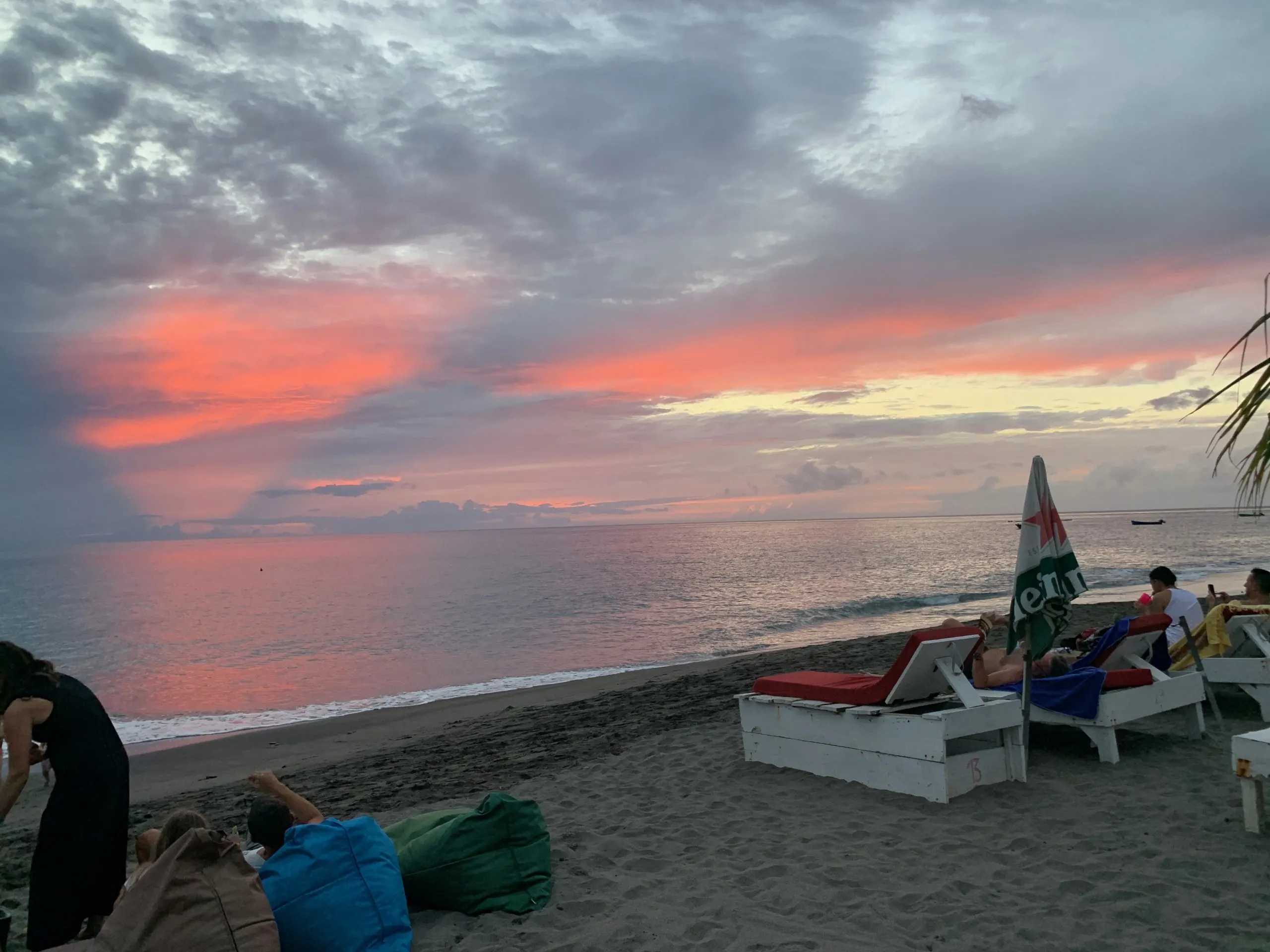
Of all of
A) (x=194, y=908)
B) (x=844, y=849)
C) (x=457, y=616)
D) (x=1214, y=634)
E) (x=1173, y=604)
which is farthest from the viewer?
(x=457, y=616)

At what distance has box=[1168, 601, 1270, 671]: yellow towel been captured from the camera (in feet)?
25.6

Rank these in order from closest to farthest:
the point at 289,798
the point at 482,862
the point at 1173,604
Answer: the point at 289,798
the point at 482,862
the point at 1173,604

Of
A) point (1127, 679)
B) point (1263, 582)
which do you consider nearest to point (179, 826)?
point (1127, 679)

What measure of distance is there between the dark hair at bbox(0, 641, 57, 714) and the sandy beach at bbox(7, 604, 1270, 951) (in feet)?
7.26

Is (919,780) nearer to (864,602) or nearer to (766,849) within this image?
(766,849)

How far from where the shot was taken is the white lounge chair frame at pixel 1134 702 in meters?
6.39

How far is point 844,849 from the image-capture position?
5.04 metres

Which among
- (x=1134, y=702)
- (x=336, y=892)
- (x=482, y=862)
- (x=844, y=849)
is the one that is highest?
(x=336, y=892)

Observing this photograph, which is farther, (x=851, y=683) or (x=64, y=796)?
(x=851, y=683)

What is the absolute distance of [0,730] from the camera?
3674mm

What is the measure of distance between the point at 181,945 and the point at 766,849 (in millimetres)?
3325

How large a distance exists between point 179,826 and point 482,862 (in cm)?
170

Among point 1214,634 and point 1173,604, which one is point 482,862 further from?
point 1214,634

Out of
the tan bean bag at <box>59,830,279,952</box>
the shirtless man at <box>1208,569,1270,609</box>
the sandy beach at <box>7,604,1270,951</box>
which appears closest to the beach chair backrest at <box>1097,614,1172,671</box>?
the sandy beach at <box>7,604,1270,951</box>
